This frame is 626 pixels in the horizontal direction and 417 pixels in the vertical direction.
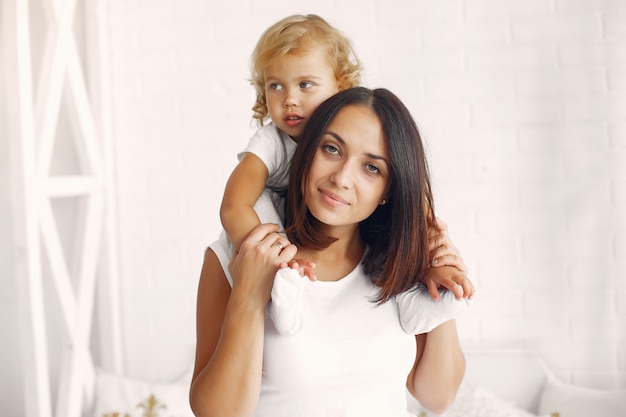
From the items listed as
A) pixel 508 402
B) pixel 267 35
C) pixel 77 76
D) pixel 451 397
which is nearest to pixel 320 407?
pixel 451 397

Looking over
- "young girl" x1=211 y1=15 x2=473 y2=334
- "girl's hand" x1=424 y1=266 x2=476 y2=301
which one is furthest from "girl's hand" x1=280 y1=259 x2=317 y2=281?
"girl's hand" x1=424 y1=266 x2=476 y2=301

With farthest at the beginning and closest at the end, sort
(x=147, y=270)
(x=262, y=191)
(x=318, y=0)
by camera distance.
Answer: (x=147, y=270)
(x=318, y=0)
(x=262, y=191)

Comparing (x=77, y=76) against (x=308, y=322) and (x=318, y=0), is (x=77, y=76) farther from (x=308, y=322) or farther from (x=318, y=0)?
(x=308, y=322)

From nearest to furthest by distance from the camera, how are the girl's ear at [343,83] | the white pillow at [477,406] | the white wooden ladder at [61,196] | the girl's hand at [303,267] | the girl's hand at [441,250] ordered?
the girl's hand at [303,267] < the girl's hand at [441,250] < the girl's ear at [343,83] < the white wooden ladder at [61,196] < the white pillow at [477,406]

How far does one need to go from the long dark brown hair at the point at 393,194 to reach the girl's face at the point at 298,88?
0.12 metres

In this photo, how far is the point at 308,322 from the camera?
3.80 ft

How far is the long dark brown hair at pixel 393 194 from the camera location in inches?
44.8

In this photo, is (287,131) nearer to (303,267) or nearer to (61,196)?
(303,267)

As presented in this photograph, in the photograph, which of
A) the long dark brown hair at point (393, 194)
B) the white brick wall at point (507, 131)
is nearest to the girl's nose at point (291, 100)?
the long dark brown hair at point (393, 194)

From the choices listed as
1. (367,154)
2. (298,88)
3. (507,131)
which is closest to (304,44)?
(298,88)

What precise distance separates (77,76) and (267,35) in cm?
154

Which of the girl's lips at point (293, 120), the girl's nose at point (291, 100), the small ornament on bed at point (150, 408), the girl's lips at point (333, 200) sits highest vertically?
the girl's nose at point (291, 100)

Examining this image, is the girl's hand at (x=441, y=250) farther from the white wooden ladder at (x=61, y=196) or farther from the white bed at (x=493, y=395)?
the white wooden ladder at (x=61, y=196)

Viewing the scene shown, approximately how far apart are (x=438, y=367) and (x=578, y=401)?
1.34 meters
